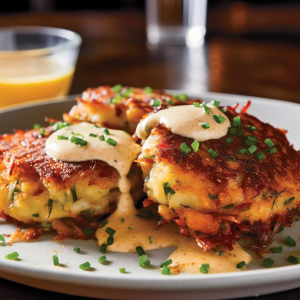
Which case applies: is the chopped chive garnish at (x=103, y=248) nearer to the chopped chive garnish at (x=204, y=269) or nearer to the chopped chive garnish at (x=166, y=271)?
the chopped chive garnish at (x=166, y=271)

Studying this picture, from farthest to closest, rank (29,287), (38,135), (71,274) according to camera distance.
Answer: (38,135)
(29,287)
(71,274)

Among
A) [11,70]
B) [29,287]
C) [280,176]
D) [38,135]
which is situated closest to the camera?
[29,287]

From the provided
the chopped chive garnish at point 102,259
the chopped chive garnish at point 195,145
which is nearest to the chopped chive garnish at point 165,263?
the chopped chive garnish at point 102,259

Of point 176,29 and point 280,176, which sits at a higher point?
point 280,176

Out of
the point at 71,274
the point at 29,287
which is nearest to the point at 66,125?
the point at 29,287

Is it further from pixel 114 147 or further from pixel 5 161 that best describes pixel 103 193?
pixel 5 161

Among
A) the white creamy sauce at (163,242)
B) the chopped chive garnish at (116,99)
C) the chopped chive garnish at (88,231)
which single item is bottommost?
the chopped chive garnish at (88,231)

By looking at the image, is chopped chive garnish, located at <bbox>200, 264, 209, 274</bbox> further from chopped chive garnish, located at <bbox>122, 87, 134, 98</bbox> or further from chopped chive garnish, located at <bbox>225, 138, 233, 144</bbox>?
chopped chive garnish, located at <bbox>122, 87, 134, 98</bbox>

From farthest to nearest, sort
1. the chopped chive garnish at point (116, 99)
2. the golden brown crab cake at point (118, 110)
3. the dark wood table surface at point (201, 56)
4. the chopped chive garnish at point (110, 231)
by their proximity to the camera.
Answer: the dark wood table surface at point (201, 56), the chopped chive garnish at point (116, 99), the golden brown crab cake at point (118, 110), the chopped chive garnish at point (110, 231)
